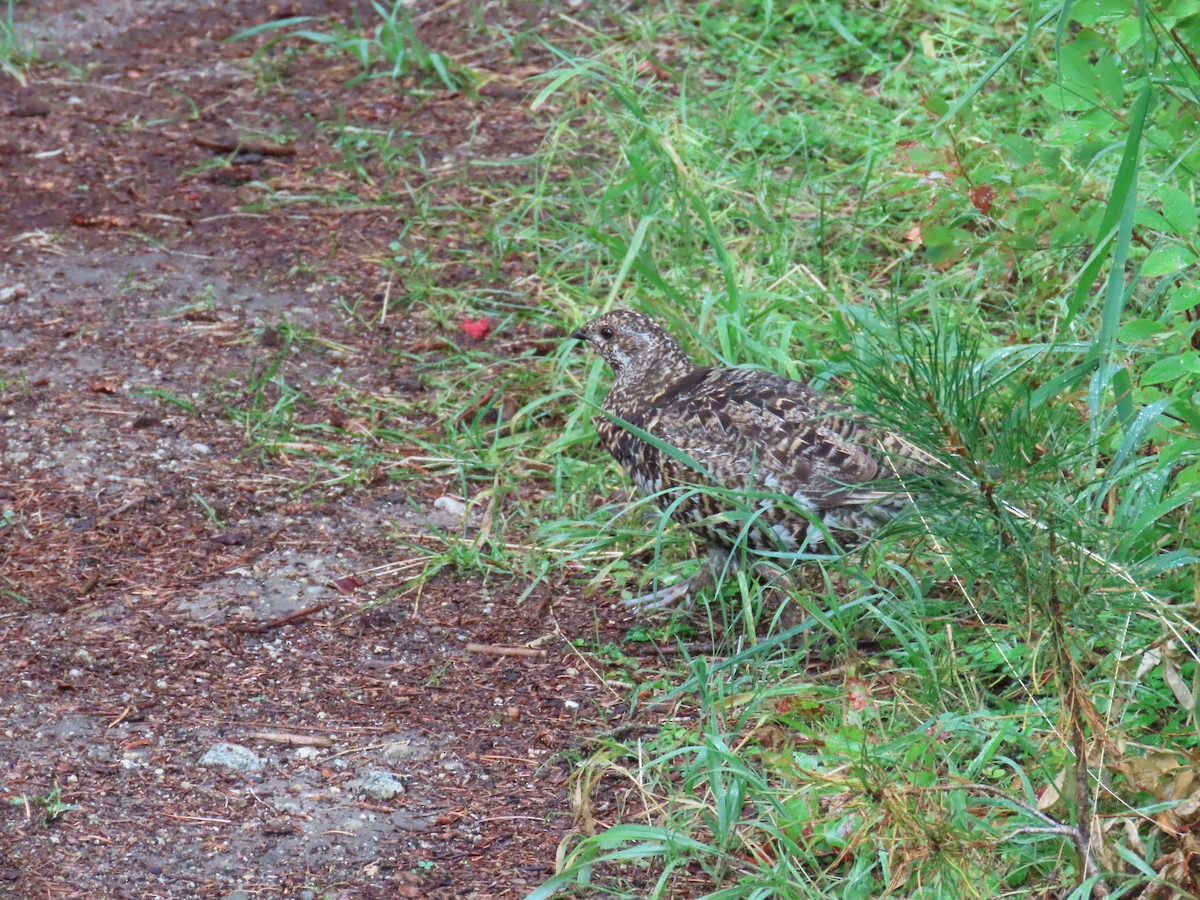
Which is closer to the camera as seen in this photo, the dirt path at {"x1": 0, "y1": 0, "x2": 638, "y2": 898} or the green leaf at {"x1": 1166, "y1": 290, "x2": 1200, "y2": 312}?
the green leaf at {"x1": 1166, "y1": 290, "x2": 1200, "y2": 312}

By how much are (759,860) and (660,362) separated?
2.12m

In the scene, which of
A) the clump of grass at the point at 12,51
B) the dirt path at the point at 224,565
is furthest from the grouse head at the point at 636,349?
the clump of grass at the point at 12,51

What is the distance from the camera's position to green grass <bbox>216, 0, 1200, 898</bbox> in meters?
2.91

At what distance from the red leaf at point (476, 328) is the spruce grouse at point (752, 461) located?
4.63 feet

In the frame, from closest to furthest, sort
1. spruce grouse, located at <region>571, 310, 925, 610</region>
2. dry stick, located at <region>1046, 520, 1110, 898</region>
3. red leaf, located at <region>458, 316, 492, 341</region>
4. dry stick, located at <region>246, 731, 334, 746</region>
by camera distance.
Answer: dry stick, located at <region>1046, 520, 1110, 898</region> → dry stick, located at <region>246, 731, 334, 746</region> → spruce grouse, located at <region>571, 310, 925, 610</region> → red leaf, located at <region>458, 316, 492, 341</region>

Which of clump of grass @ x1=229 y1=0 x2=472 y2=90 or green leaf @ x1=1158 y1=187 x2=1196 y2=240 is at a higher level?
green leaf @ x1=1158 y1=187 x2=1196 y2=240

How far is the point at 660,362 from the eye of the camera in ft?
16.6

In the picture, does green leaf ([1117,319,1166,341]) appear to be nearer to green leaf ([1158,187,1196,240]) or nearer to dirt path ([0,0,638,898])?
green leaf ([1158,187,1196,240])

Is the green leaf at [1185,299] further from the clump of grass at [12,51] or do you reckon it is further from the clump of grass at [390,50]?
the clump of grass at [12,51]

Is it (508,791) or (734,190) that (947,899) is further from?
(734,190)

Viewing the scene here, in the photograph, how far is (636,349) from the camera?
5.11 metres

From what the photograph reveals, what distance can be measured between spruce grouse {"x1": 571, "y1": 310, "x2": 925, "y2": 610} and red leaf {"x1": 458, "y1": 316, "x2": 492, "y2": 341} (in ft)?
4.63

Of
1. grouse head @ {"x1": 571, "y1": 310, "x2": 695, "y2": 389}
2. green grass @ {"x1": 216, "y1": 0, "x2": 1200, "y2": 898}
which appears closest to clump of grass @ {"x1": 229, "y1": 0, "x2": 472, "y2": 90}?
green grass @ {"x1": 216, "y1": 0, "x2": 1200, "y2": 898}

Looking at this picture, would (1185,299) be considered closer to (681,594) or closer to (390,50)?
(681,594)
